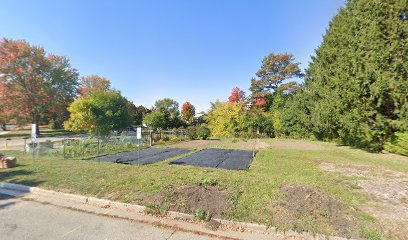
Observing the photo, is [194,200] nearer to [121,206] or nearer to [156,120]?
[121,206]

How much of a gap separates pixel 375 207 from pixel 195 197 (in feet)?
13.9

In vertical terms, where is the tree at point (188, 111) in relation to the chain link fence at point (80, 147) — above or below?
above

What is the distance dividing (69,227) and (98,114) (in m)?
23.1

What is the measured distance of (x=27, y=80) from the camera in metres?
28.2

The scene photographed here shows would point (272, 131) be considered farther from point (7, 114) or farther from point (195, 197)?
point (7, 114)

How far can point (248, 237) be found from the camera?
130 inches

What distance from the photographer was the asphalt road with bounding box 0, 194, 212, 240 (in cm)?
333

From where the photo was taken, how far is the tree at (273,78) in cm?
3688

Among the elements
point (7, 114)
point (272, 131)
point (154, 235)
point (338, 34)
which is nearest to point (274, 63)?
point (272, 131)

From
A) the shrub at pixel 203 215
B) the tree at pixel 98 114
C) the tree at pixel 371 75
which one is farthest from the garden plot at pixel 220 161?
the tree at pixel 98 114

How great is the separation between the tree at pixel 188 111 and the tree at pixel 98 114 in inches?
494

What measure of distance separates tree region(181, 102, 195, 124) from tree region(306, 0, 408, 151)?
88.9 ft

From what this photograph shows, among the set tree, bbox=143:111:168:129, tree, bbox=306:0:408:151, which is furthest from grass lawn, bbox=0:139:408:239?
tree, bbox=143:111:168:129

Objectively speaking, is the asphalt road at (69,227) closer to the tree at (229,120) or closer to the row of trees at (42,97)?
the tree at (229,120)
